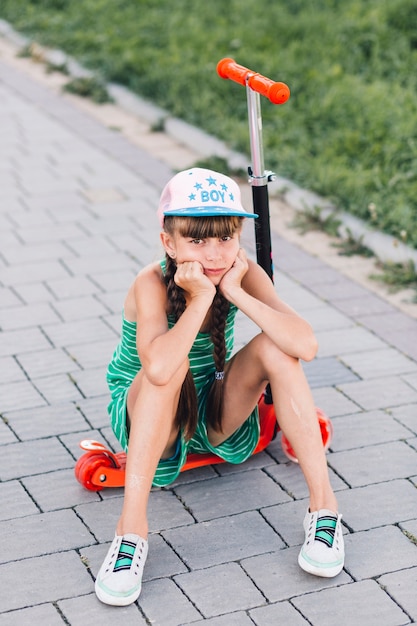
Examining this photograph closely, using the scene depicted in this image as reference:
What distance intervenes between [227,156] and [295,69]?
1.74m

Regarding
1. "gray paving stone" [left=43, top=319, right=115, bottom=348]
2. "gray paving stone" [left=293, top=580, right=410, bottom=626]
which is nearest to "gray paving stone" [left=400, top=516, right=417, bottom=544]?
"gray paving stone" [left=293, top=580, right=410, bottom=626]

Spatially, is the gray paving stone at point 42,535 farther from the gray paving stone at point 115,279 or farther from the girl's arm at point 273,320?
the gray paving stone at point 115,279

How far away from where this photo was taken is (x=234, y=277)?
314 cm

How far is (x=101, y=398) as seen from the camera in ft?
13.2

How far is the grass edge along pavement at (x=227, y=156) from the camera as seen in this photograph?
533 centimetres

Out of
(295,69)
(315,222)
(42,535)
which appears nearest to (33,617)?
(42,535)

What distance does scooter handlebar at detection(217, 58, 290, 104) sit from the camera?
3.07m

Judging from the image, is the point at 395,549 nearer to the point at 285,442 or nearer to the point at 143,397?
the point at 285,442

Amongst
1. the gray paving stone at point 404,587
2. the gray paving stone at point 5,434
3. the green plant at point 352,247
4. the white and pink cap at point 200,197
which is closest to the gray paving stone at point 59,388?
the gray paving stone at point 5,434

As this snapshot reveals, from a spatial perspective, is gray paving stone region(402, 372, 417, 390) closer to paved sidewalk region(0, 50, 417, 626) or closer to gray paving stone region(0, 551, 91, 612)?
paved sidewalk region(0, 50, 417, 626)

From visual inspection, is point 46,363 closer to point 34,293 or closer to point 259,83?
point 34,293

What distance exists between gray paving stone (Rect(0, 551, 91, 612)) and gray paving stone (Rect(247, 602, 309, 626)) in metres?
0.51

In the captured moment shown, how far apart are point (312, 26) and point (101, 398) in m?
6.62

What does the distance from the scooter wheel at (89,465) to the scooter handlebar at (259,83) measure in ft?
4.26
